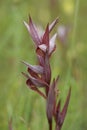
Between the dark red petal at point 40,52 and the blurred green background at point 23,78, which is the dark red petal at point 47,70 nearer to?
the dark red petal at point 40,52

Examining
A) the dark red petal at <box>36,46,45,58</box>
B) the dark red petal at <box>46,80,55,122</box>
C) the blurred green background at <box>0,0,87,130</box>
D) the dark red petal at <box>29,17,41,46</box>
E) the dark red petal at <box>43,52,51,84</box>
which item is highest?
the dark red petal at <box>29,17,41,46</box>

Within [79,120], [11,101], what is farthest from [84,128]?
[11,101]

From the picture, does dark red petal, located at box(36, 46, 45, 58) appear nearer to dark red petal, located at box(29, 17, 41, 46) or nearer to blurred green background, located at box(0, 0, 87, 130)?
dark red petal, located at box(29, 17, 41, 46)

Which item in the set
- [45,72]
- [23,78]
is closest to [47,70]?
[45,72]

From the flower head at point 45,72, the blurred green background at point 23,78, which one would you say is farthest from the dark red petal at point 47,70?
the blurred green background at point 23,78

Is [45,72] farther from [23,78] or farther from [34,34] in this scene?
[23,78]

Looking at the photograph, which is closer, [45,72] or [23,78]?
[45,72]

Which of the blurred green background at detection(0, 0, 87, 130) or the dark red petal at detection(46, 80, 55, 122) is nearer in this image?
the dark red petal at detection(46, 80, 55, 122)

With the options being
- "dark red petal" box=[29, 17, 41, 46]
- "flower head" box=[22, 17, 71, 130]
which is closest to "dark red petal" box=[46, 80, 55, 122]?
"flower head" box=[22, 17, 71, 130]

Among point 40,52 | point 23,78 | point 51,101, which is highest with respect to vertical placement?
point 40,52

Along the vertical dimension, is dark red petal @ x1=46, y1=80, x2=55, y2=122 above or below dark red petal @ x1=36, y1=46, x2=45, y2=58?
below

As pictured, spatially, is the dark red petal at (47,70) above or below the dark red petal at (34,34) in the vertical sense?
below
